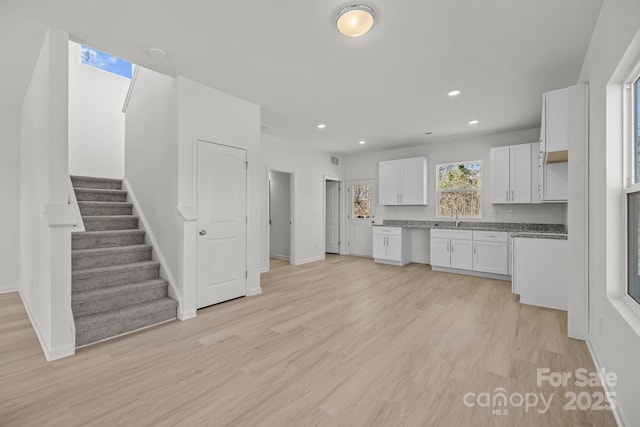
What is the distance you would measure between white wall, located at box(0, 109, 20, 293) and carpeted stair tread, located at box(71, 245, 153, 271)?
2.28 m

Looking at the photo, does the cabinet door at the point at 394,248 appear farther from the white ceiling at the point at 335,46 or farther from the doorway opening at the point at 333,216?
the white ceiling at the point at 335,46

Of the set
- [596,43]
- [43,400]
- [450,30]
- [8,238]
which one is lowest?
[43,400]

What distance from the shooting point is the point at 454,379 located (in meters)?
2.04

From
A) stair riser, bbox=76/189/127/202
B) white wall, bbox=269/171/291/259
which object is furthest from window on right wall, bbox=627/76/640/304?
white wall, bbox=269/171/291/259

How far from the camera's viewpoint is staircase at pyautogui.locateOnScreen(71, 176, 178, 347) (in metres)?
2.72

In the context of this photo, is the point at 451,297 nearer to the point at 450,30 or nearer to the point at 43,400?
the point at 450,30

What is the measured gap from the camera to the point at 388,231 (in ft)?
20.7

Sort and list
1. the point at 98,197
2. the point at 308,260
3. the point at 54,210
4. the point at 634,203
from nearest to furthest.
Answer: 1. the point at 634,203
2. the point at 54,210
3. the point at 98,197
4. the point at 308,260

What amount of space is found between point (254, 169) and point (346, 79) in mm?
1755

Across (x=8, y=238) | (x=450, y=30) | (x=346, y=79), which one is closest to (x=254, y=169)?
(x=346, y=79)

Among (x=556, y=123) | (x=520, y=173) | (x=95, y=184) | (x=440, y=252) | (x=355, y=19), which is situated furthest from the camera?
(x=440, y=252)

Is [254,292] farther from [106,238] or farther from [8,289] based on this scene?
[8,289]

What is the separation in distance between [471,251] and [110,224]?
582cm

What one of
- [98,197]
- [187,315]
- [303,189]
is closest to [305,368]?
[187,315]
